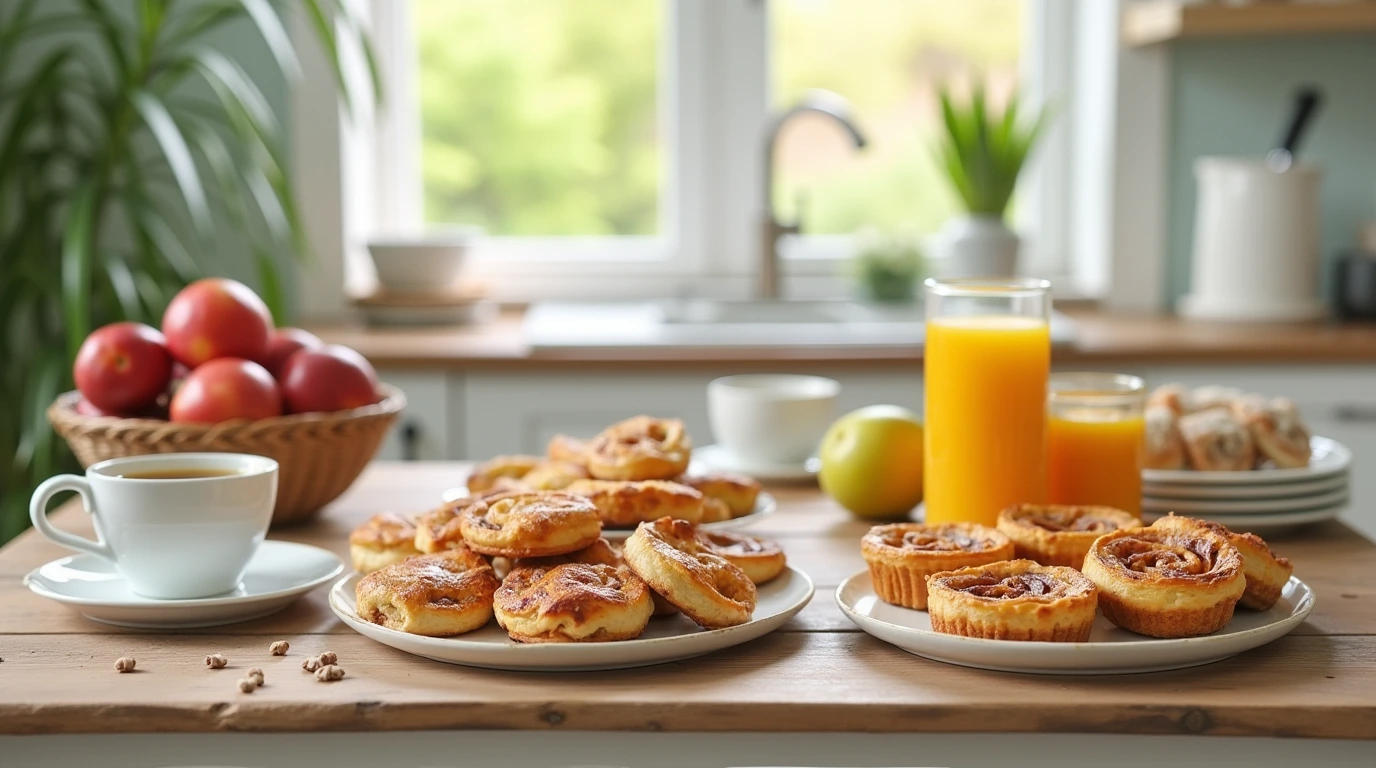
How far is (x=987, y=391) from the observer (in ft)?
4.17

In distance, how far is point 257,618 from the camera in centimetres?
113

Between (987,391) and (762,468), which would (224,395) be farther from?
(987,391)

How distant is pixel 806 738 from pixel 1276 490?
0.62 meters

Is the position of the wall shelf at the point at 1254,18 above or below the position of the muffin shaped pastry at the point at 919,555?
above

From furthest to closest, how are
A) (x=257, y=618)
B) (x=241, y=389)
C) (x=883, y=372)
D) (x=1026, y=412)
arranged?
(x=883, y=372) < (x=241, y=389) < (x=1026, y=412) < (x=257, y=618)

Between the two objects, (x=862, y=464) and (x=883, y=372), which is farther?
(x=883, y=372)

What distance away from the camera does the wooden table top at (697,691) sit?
0.91 m

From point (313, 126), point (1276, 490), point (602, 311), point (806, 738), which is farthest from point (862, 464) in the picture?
point (313, 126)

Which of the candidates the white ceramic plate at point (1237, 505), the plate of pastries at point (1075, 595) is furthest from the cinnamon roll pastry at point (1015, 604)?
the white ceramic plate at point (1237, 505)

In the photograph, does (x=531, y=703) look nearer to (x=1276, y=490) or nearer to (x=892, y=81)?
(x=1276, y=490)

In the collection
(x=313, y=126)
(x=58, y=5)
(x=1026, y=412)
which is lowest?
(x=1026, y=412)

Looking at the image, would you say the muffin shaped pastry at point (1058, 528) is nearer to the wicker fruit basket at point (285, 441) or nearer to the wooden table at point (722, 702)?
the wooden table at point (722, 702)

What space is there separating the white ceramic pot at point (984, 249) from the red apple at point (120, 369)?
184 centimetres

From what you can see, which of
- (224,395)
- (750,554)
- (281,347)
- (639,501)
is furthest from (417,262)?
(750,554)
